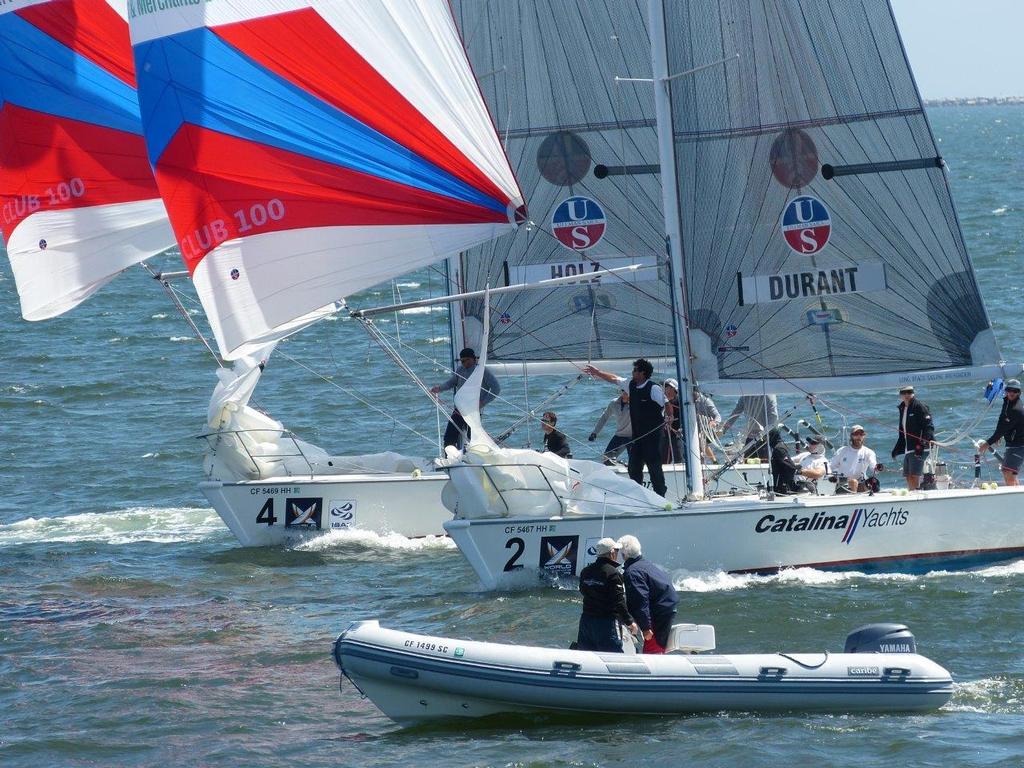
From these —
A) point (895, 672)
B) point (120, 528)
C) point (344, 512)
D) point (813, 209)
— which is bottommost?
point (895, 672)

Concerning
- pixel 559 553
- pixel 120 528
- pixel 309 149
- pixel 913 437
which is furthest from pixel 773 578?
pixel 120 528

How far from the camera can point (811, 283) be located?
18.5m

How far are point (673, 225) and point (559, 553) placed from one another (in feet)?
12.1

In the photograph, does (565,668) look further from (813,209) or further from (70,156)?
(70,156)

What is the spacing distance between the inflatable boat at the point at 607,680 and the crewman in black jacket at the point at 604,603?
0.82 feet

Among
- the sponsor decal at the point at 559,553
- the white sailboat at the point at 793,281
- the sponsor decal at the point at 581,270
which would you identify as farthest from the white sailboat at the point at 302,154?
the sponsor decal at the point at 581,270

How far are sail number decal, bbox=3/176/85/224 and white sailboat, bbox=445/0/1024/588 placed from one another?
27.0 ft

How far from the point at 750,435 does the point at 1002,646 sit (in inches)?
263

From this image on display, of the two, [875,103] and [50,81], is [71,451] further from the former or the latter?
[875,103]

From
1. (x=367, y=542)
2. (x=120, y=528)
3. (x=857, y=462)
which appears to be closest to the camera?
(x=857, y=462)

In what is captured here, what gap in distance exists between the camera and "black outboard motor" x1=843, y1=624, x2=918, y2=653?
14203mm

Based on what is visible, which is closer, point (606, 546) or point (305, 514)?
point (606, 546)

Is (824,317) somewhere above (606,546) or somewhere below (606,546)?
above

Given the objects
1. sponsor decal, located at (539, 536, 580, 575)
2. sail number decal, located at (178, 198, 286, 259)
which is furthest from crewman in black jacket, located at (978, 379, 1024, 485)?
sail number decal, located at (178, 198, 286, 259)
